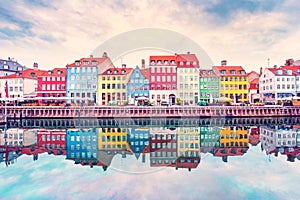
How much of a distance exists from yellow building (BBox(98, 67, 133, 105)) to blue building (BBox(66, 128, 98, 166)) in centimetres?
2744

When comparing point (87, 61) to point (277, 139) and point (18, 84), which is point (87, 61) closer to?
point (18, 84)

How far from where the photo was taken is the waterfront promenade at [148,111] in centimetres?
3947

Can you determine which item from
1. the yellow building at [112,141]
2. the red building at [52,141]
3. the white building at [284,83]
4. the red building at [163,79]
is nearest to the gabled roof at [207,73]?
the red building at [163,79]

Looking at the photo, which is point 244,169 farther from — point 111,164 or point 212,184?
point 111,164

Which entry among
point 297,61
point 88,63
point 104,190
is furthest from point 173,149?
point 297,61

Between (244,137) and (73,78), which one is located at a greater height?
(73,78)

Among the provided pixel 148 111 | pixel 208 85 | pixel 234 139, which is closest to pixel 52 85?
pixel 148 111

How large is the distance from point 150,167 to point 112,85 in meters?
41.4

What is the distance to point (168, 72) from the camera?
52.9m

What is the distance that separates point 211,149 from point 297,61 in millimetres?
59674

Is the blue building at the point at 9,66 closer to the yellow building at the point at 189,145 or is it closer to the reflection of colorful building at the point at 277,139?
the yellow building at the point at 189,145

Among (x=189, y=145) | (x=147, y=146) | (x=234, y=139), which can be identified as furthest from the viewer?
(x=234, y=139)

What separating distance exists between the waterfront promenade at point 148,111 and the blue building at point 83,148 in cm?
1319

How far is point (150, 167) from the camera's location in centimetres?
1470
